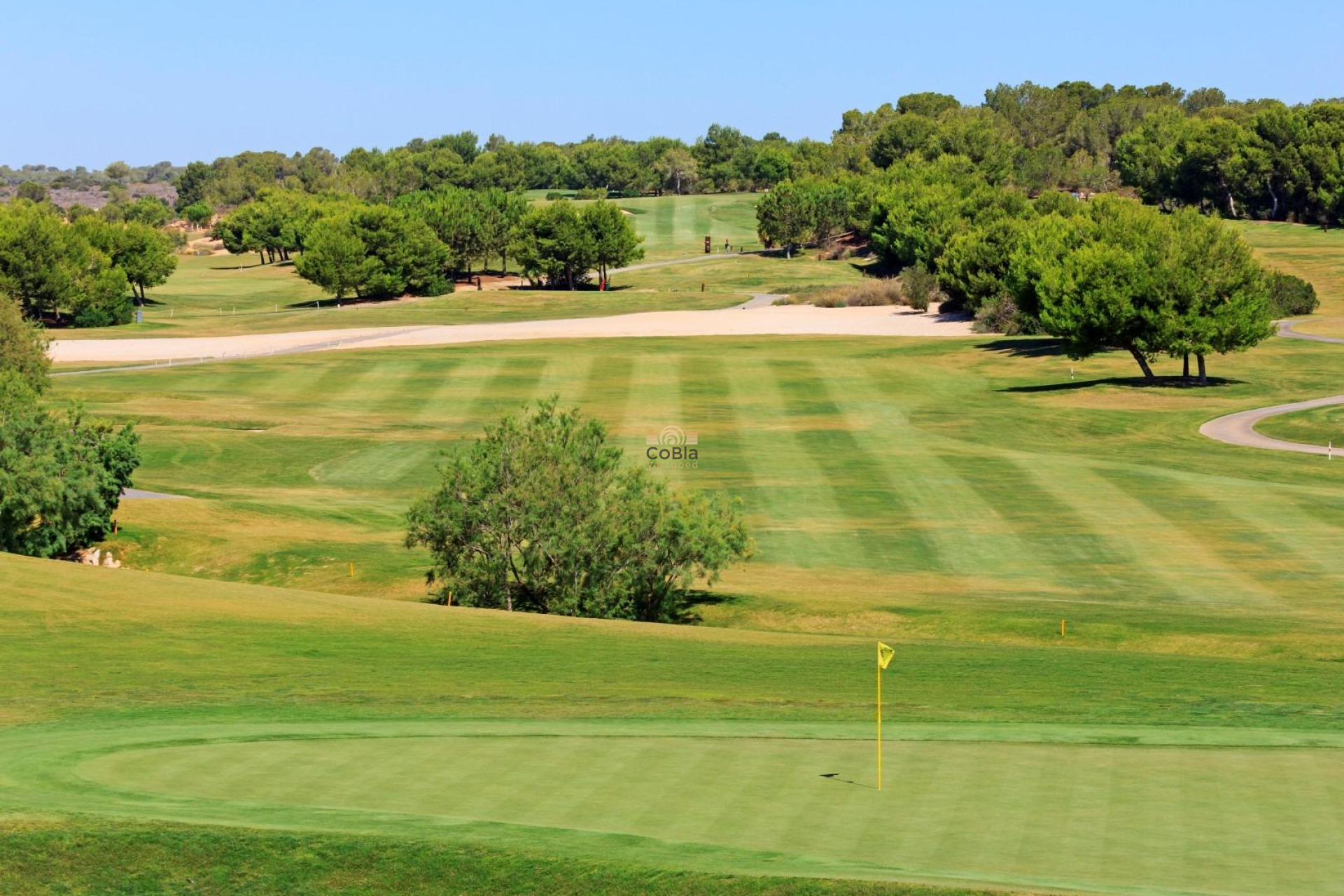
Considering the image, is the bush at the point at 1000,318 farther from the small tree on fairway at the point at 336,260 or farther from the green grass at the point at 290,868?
the green grass at the point at 290,868

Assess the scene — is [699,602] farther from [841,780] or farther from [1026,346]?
[1026,346]

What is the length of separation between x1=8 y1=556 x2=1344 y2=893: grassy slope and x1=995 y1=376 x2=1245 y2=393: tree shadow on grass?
219 ft

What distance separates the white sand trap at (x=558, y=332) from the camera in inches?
4889

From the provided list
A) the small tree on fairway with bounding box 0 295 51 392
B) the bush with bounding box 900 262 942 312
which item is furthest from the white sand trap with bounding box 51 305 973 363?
the small tree on fairway with bounding box 0 295 51 392

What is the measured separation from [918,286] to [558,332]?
33847 mm

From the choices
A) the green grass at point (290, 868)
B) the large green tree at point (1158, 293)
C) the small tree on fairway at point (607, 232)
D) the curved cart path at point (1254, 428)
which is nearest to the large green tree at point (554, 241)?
the small tree on fairway at point (607, 232)

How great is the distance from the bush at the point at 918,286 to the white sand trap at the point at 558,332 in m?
1.22

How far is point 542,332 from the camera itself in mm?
137625

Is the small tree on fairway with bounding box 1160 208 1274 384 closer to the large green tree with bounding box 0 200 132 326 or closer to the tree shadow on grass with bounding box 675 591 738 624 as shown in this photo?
the tree shadow on grass with bounding box 675 591 738 624

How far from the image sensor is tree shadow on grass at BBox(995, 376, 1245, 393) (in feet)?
317

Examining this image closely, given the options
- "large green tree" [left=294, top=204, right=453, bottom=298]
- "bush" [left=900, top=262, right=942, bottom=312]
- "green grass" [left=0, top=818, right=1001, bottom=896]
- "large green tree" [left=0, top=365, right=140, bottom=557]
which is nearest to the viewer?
"green grass" [left=0, top=818, right=1001, bottom=896]

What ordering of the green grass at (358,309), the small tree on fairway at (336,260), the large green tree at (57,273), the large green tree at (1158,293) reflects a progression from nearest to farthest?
the large green tree at (1158,293)
the large green tree at (57,273)
the green grass at (358,309)
the small tree on fairway at (336,260)

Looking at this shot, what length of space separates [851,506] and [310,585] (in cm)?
2132

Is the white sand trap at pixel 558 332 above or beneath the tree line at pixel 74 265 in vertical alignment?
beneath
